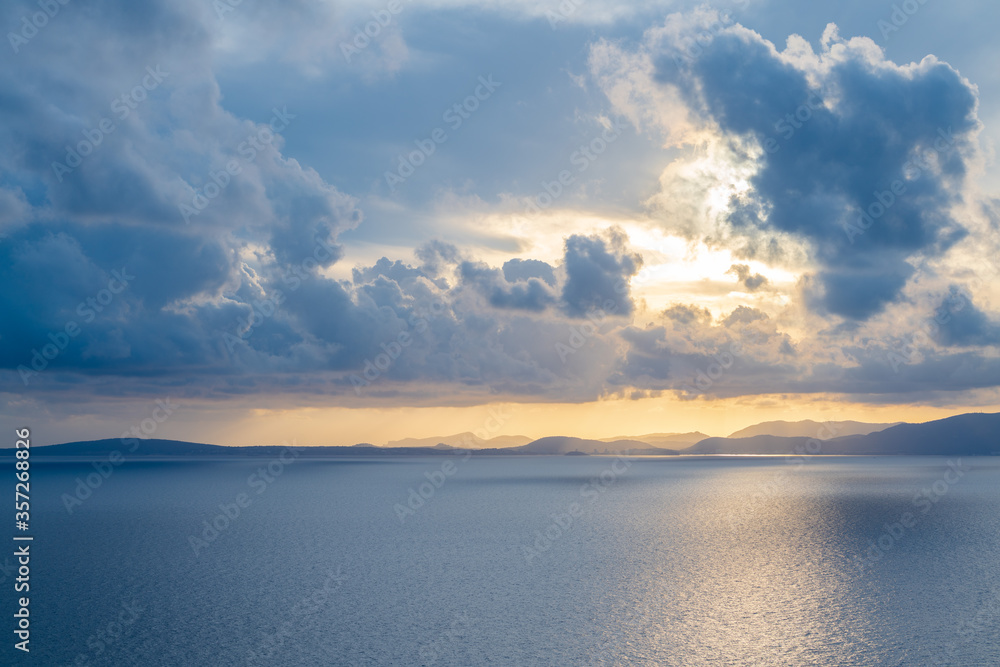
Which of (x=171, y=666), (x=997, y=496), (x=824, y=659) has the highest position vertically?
(x=171, y=666)

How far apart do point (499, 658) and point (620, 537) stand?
50.5 meters

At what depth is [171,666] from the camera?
122 ft

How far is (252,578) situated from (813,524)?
280ft

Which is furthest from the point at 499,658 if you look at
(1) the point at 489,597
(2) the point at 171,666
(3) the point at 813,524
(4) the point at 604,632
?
(3) the point at 813,524

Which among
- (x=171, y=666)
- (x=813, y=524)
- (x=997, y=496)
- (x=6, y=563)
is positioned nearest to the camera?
(x=171, y=666)

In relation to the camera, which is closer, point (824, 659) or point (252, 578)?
point (824, 659)

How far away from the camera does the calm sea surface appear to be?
40.7m

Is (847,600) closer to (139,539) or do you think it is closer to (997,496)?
(139,539)

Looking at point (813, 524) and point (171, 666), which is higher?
point (171, 666)

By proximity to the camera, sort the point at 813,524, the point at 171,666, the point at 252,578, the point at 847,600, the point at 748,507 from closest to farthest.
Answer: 1. the point at 171,666
2. the point at 847,600
3. the point at 252,578
4. the point at 813,524
5. the point at 748,507

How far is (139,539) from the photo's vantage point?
276ft

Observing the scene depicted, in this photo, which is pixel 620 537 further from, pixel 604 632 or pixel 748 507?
pixel 748 507

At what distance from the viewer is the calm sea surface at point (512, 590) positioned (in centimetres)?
4066

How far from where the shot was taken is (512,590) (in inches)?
2202
